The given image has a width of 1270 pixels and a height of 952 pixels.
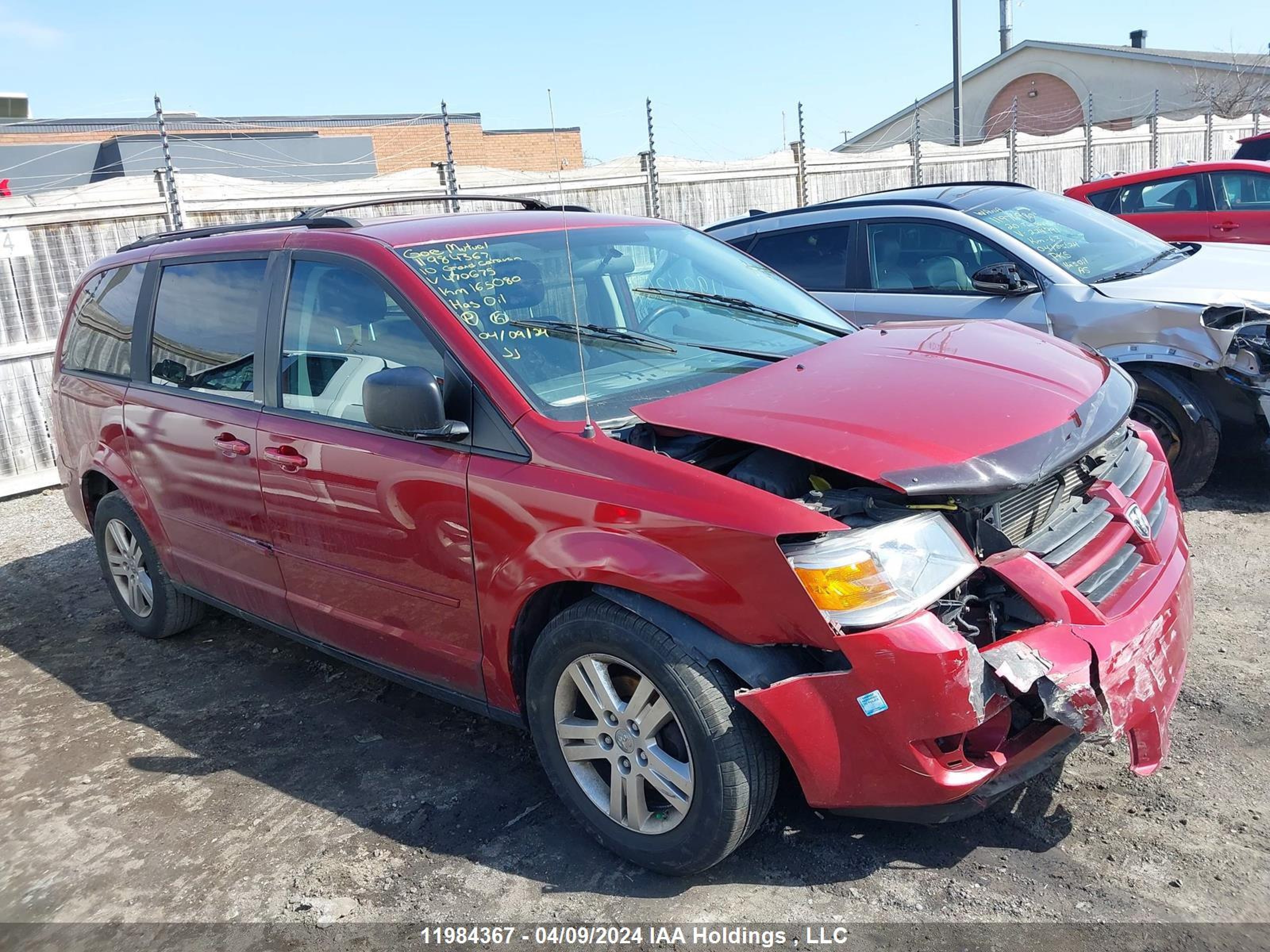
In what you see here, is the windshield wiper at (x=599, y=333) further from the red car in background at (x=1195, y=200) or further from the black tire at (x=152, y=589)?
the red car in background at (x=1195, y=200)

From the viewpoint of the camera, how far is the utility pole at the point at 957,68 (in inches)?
784

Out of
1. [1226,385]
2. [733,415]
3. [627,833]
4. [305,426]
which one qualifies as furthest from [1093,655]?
[1226,385]

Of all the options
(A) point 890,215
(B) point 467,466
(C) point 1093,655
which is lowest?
(C) point 1093,655

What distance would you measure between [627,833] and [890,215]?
4874 millimetres

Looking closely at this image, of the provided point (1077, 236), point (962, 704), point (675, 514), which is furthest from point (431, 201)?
point (1077, 236)

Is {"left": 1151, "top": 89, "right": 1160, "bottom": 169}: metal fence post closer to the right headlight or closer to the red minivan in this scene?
the red minivan

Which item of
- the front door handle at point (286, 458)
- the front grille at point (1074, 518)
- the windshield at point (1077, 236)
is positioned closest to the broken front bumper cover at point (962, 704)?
the front grille at point (1074, 518)

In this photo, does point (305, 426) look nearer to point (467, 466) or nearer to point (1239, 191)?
point (467, 466)

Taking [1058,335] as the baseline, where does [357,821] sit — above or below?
below

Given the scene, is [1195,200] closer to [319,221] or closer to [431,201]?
[431,201]

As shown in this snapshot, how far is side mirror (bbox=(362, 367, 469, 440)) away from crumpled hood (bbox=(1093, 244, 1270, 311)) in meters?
4.34

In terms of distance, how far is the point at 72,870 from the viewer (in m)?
3.37

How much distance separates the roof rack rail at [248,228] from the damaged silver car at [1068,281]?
3687 mm

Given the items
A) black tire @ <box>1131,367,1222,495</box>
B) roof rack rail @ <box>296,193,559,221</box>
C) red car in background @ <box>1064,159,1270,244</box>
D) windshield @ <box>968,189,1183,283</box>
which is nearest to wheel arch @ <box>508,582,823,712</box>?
roof rack rail @ <box>296,193,559,221</box>
